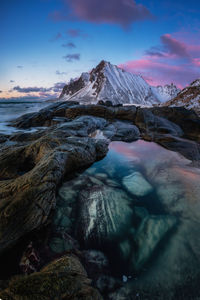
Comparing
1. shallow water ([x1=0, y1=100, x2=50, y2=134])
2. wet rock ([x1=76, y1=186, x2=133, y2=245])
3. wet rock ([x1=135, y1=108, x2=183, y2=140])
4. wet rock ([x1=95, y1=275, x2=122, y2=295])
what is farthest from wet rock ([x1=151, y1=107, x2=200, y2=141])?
shallow water ([x1=0, y1=100, x2=50, y2=134])

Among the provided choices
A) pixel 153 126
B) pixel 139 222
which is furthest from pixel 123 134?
pixel 139 222

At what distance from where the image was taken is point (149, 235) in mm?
2613

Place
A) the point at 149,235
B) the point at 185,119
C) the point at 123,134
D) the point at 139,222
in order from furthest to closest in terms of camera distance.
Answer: the point at 185,119
the point at 123,134
the point at 139,222
the point at 149,235

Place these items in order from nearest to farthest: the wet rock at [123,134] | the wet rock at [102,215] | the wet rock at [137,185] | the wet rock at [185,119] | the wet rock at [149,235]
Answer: the wet rock at [149,235] < the wet rock at [102,215] < the wet rock at [137,185] < the wet rock at [123,134] < the wet rock at [185,119]

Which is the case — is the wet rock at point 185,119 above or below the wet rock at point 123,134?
above

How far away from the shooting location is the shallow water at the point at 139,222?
2094 millimetres

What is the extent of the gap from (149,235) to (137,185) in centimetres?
157

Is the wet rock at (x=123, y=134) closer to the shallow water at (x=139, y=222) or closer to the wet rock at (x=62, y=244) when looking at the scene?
the shallow water at (x=139, y=222)

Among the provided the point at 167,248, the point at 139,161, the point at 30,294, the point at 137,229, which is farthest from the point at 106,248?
the point at 139,161

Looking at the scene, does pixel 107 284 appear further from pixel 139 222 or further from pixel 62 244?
pixel 139 222

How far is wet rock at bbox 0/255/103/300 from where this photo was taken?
1378 mm

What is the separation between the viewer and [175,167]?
521 centimetres

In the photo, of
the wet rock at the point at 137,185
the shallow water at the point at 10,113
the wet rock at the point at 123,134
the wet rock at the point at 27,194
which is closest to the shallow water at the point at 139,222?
the wet rock at the point at 137,185

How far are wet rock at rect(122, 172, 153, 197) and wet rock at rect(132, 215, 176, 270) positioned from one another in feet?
2.74
